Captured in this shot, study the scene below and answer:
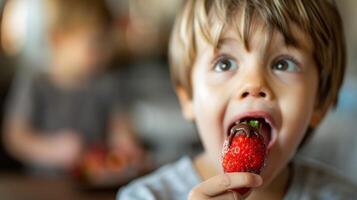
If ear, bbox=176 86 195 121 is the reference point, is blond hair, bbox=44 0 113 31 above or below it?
above

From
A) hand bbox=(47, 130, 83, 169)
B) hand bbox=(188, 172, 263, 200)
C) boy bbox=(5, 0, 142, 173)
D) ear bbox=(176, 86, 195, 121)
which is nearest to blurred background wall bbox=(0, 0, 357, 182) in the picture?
boy bbox=(5, 0, 142, 173)

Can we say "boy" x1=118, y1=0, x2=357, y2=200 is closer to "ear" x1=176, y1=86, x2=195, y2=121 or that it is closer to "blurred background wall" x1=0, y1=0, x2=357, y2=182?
"ear" x1=176, y1=86, x2=195, y2=121

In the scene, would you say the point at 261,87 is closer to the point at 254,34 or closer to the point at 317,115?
the point at 254,34

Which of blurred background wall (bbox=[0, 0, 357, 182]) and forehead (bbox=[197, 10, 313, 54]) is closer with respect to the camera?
forehead (bbox=[197, 10, 313, 54])

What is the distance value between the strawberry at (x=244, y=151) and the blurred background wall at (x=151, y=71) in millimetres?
1051

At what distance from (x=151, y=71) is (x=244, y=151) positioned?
7.90ft

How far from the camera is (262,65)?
0.71 metres

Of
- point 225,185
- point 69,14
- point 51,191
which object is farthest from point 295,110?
point 69,14

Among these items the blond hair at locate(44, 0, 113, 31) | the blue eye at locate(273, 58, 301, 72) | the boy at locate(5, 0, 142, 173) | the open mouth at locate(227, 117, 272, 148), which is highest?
the blond hair at locate(44, 0, 113, 31)

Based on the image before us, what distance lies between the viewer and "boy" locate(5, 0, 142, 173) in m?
2.01

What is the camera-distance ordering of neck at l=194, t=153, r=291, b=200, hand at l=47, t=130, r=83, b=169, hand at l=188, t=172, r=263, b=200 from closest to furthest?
hand at l=188, t=172, r=263, b=200 < neck at l=194, t=153, r=291, b=200 < hand at l=47, t=130, r=83, b=169

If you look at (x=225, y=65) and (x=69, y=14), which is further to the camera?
(x=69, y=14)

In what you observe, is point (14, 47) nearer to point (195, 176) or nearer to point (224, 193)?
point (195, 176)

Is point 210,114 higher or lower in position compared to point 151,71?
lower
